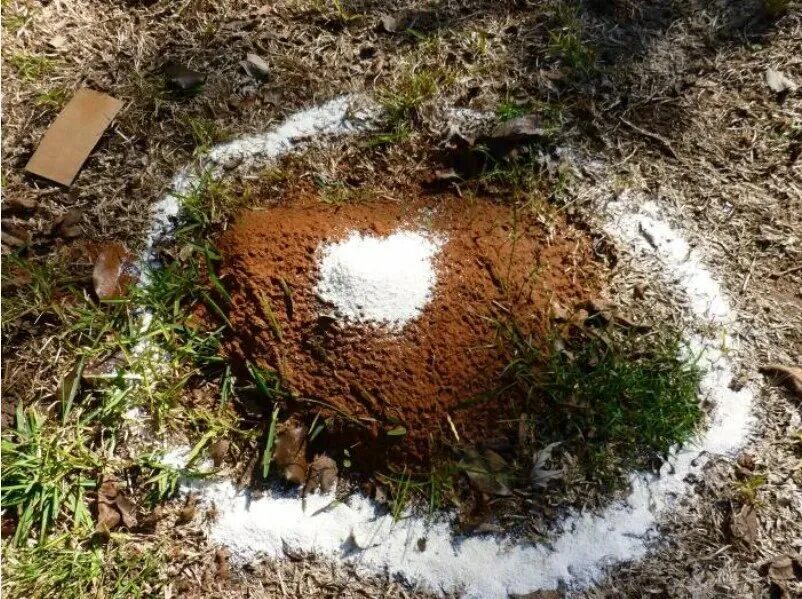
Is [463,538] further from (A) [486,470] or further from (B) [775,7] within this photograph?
(B) [775,7]

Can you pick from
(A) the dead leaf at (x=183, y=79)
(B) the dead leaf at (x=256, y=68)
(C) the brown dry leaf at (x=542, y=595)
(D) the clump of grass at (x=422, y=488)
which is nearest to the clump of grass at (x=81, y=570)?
(D) the clump of grass at (x=422, y=488)

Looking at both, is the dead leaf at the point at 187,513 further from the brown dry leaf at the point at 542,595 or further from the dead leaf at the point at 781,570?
the dead leaf at the point at 781,570

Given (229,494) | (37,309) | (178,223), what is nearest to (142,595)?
(229,494)

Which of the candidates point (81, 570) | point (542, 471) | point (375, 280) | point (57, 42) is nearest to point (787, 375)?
point (542, 471)

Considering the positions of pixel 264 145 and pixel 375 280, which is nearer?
pixel 375 280

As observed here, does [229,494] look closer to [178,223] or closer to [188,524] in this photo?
[188,524]

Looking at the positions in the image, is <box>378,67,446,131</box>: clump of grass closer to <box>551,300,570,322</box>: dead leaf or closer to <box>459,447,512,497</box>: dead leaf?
<box>551,300,570,322</box>: dead leaf

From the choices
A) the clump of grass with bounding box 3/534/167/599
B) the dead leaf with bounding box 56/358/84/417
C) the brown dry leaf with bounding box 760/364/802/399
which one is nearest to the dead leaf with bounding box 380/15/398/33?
the dead leaf with bounding box 56/358/84/417
